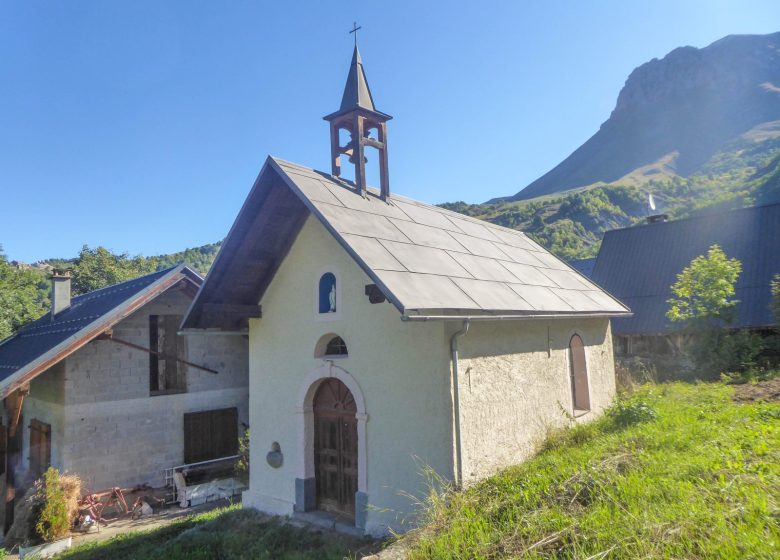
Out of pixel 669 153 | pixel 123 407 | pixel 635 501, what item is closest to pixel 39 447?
pixel 123 407

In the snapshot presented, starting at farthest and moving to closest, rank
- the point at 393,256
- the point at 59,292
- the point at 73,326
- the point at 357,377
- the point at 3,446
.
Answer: the point at 59,292 → the point at 73,326 → the point at 3,446 → the point at 357,377 → the point at 393,256

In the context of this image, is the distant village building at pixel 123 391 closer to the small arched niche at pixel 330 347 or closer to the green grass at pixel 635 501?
the small arched niche at pixel 330 347

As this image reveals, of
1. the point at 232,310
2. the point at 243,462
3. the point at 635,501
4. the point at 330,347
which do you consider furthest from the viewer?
the point at 243,462

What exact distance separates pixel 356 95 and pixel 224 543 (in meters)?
7.55

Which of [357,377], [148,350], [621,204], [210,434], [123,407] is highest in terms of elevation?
[621,204]

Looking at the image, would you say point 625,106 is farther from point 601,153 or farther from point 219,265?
point 219,265

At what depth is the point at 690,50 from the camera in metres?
137

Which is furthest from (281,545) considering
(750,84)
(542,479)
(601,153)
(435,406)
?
(750,84)

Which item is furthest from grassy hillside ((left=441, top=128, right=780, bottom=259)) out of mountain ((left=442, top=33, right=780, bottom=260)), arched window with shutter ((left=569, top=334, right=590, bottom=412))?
arched window with shutter ((left=569, top=334, right=590, bottom=412))

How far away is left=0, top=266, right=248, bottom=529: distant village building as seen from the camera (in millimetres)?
10805

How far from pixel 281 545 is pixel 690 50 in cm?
16786

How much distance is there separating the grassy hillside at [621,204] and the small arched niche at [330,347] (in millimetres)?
45775

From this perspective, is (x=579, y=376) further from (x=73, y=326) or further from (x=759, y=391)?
(x=73, y=326)

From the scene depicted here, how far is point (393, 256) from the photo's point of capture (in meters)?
6.66
